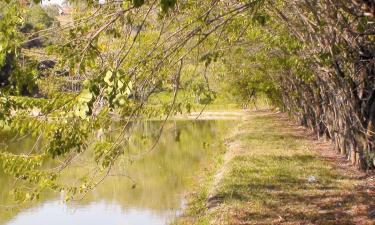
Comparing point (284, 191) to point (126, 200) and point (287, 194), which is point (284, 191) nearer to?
point (287, 194)

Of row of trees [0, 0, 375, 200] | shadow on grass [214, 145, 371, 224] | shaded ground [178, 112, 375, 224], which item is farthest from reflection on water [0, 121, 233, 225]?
row of trees [0, 0, 375, 200]

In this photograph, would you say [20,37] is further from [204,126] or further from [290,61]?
[204,126]

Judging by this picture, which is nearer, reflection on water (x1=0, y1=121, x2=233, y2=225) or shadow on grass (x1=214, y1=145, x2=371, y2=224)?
shadow on grass (x1=214, y1=145, x2=371, y2=224)

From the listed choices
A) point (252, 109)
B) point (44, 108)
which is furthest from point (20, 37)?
point (252, 109)

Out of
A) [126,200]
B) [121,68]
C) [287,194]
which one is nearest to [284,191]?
[287,194]

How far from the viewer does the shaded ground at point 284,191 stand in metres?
13.4

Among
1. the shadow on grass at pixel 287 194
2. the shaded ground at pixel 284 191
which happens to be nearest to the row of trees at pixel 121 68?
the shaded ground at pixel 284 191

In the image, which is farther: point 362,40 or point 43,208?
point 43,208

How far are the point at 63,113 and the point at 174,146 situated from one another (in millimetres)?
30334

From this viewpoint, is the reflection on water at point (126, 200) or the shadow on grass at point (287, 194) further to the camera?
the reflection on water at point (126, 200)

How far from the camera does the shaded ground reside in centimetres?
1336

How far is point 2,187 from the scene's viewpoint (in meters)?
22.0

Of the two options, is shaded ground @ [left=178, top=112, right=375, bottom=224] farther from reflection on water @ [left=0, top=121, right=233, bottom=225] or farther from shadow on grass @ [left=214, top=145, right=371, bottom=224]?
reflection on water @ [left=0, top=121, right=233, bottom=225]

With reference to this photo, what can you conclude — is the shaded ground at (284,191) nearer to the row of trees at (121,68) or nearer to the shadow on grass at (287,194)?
the shadow on grass at (287,194)
